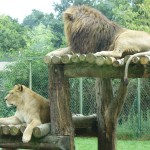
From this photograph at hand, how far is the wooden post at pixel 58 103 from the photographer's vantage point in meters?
6.23

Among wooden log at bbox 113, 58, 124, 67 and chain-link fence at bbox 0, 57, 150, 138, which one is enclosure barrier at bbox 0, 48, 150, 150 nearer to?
wooden log at bbox 113, 58, 124, 67

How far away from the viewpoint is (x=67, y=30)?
6.66 meters

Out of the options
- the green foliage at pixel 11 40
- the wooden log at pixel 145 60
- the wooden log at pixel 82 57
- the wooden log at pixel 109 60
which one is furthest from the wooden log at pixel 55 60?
the green foliage at pixel 11 40

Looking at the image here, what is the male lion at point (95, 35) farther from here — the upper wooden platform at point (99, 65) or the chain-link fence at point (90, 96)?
the chain-link fence at point (90, 96)

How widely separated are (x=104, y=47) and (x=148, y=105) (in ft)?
30.1

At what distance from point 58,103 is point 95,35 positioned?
3.10 feet

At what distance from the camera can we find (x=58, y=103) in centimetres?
623

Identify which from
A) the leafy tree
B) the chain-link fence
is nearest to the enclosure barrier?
the chain-link fence

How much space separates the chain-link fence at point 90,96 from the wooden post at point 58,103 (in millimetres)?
8647

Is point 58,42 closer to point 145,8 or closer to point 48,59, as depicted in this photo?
point 145,8

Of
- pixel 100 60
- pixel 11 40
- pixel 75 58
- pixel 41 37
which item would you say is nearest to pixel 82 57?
pixel 75 58

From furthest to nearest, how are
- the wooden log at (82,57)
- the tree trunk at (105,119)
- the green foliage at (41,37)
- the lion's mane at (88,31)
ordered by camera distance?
the green foliage at (41,37) < the tree trunk at (105,119) < the lion's mane at (88,31) < the wooden log at (82,57)

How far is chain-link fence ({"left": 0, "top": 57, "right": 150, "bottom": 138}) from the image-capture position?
15164 millimetres

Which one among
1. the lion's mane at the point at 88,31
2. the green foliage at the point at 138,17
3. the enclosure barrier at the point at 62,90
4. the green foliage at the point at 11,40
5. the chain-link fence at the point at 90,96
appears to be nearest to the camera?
the enclosure barrier at the point at 62,90
